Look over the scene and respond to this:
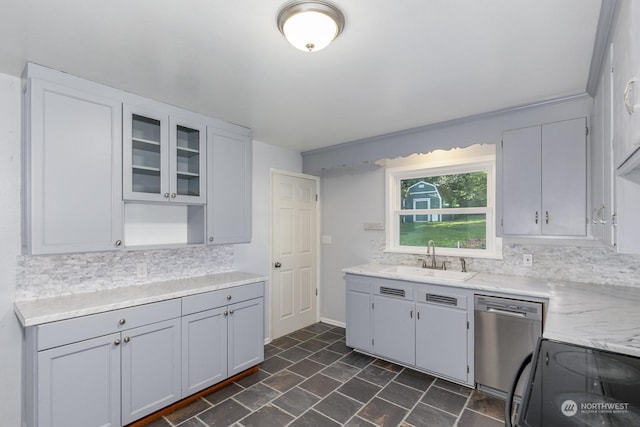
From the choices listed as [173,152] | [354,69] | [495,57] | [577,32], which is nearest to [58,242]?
[173,152]

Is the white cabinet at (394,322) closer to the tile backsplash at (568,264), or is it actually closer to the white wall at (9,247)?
the tile backsplash at (568,264)

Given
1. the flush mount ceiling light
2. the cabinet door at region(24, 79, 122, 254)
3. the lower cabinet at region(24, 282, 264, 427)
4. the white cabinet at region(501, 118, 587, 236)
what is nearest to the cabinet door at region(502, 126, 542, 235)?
the white cabinet at region(501, 118, 587, 236)

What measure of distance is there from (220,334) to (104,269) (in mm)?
1040

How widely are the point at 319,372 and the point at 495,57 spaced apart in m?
2.86

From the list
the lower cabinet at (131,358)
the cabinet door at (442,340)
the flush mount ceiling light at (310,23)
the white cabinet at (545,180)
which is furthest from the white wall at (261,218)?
the white cabinet at (545,180)

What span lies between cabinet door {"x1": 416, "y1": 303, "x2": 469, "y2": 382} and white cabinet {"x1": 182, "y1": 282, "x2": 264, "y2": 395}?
1501 millimetres

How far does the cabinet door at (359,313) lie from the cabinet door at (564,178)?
1.70 m

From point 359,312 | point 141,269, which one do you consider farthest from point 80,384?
point 359,312

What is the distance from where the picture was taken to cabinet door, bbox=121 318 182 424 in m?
2.06

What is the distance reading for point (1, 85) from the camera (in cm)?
202

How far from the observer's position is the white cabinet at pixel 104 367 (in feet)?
5.81

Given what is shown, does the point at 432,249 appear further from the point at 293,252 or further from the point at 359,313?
the point at 293,252

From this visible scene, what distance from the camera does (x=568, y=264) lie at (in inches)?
104

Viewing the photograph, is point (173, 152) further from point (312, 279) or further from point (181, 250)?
point (312, 279)
